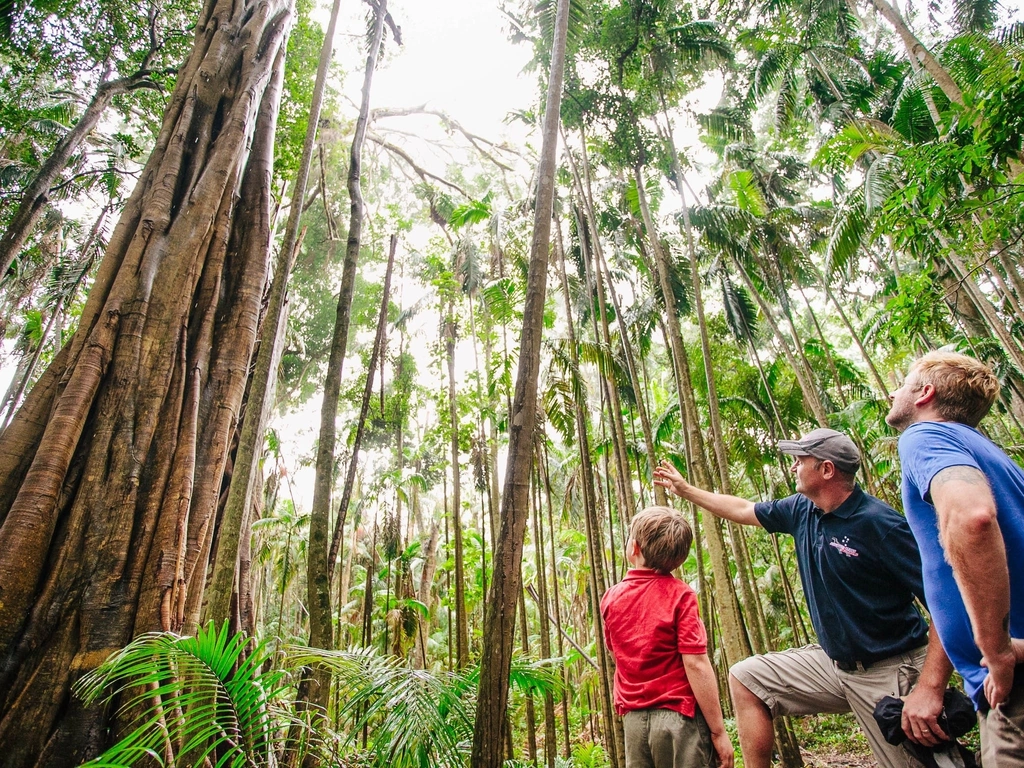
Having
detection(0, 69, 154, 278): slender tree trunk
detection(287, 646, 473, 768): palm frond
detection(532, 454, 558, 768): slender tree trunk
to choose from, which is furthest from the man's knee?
detection(0, 69, 154, 278): slender tree trunk

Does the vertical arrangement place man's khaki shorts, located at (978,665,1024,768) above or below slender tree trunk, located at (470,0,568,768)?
below

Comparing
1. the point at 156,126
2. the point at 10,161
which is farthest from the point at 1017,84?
the point at 10,161

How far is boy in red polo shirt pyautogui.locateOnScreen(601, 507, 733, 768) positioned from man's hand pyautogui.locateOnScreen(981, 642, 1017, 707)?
29.3 inches

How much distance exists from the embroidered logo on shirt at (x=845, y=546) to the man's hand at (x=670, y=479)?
64 centimetres

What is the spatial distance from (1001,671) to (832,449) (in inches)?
36.6

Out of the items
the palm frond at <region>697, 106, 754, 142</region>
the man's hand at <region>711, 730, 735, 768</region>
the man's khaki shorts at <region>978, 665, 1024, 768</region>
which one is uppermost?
the palm frond at <region>697, 106, 754, 142</region>

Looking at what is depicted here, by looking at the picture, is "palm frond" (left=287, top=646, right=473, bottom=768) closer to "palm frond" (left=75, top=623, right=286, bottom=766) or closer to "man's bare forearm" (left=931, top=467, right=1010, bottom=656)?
"palm frond" (left=75, top=623, right=286, bottom=766)

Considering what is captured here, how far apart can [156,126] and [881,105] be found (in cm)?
1535

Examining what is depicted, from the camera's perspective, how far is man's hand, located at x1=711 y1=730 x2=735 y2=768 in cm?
180

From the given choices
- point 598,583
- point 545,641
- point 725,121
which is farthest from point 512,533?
point 725,121

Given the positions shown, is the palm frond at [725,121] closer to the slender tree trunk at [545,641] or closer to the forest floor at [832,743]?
the slender tree trunk at [545,641]

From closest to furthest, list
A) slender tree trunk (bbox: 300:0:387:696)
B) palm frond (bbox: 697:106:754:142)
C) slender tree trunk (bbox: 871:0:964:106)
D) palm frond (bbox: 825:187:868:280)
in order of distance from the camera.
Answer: slender tree trunk (bbox: 300:0:387:696)
slender tree trunk (bbox: 871:0:964:106)
palm frond (bbox: 697:106:754:142)
palm frond (bbox: 825:187:868:280)

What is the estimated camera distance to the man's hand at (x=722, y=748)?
1800 mm

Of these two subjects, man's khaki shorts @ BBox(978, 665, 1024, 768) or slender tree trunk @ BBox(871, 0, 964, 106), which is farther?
slender tree trunk @ BBox(871, 0, 964, 106)
